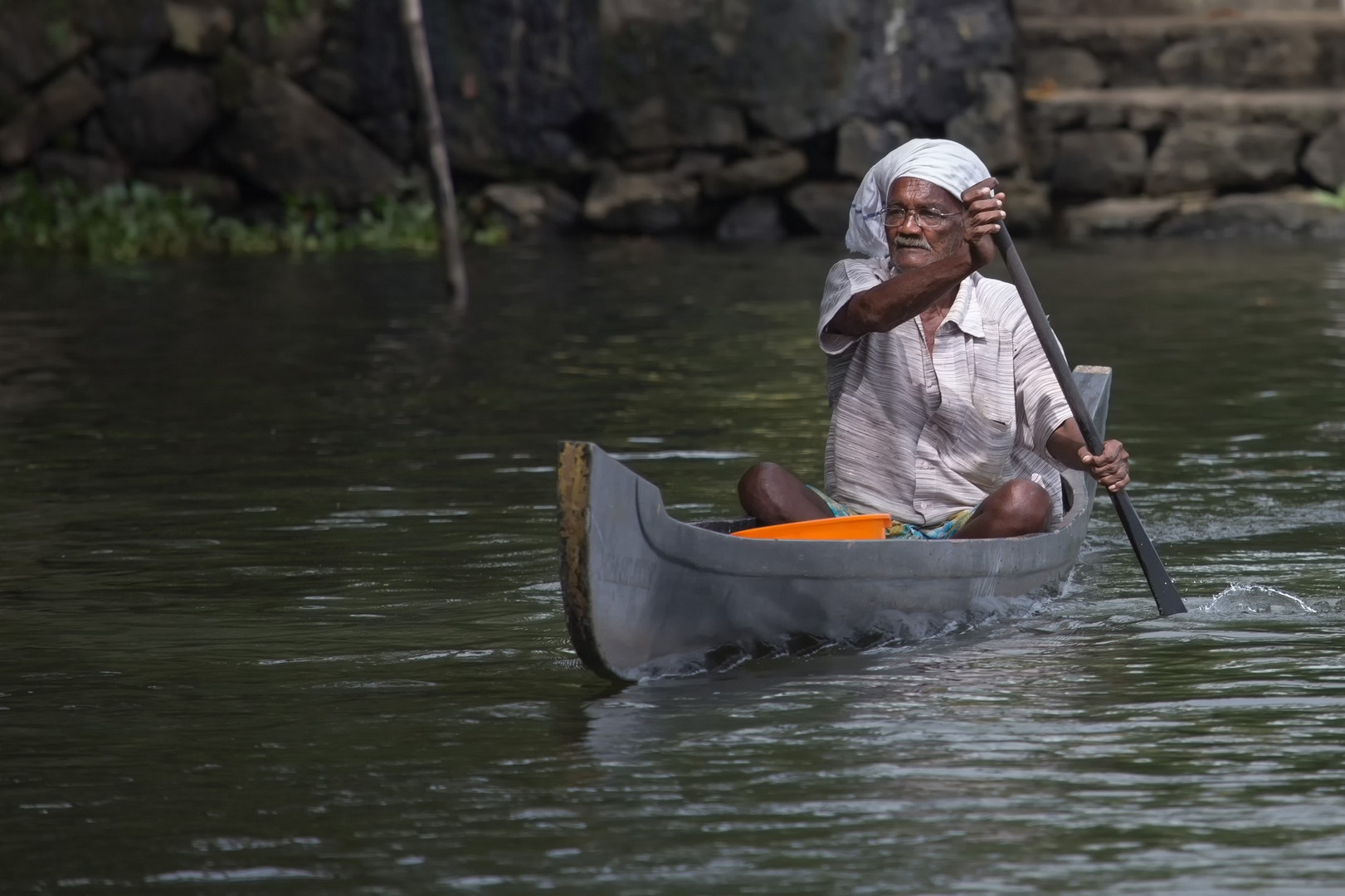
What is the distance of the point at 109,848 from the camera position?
13.1ft

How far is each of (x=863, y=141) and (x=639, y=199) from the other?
2452mm

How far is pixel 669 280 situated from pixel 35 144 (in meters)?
7.74

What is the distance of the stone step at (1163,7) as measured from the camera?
22.9 metres

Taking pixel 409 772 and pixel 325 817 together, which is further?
pixel 409 772

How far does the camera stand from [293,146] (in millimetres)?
22625

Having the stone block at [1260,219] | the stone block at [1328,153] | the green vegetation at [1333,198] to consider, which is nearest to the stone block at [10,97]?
the stone block at [1260,219]

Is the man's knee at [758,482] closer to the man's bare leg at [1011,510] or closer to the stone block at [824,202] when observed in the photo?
the man's bare leg at [1011,510]

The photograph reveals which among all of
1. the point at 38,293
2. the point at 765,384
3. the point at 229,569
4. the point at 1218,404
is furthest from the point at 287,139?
the point at 229,569

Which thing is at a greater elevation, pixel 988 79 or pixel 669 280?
pixel 988 79

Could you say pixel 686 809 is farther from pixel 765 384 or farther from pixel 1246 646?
pixel 765 384

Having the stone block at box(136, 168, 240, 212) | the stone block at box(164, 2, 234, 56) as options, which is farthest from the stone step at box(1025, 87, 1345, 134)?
the stone block at box(136, 168, 240, 212)

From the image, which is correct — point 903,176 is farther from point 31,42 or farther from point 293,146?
point 31,42

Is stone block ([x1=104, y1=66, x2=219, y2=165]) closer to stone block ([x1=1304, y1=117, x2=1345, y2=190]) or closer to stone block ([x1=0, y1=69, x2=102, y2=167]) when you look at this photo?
stone block ([x1=0, y1=69, x2=102, y2=167])

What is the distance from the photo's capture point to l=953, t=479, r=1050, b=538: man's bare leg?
5.78 meters
